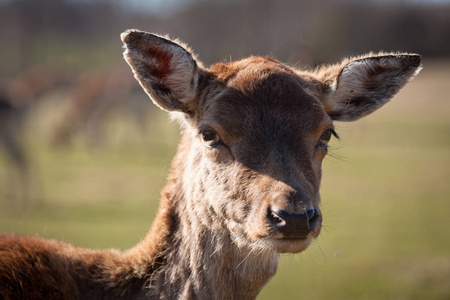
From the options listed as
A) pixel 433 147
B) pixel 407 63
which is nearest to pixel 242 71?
pixel 407 63

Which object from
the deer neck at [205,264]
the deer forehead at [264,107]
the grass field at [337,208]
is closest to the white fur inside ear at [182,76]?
the deer forehead at [264,107]

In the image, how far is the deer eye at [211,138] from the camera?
501cm

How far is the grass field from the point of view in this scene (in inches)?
470

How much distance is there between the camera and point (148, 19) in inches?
2992

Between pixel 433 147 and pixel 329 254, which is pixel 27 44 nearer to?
pixel 433 147

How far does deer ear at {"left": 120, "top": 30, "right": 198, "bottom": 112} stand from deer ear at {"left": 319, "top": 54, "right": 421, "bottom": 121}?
1.26 m

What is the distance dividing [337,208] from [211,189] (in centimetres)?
1464

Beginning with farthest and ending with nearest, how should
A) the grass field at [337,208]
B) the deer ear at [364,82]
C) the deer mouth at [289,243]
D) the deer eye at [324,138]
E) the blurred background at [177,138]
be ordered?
1. the blurred background at [177,138]
2. the grass field at [337,208]
3. the deer ear at [364,82]
4. the deer eye at [324,138]
5. the deer mouth at [289,243]

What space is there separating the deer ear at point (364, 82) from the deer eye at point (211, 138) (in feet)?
3.73

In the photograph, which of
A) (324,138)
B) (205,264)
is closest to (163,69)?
(324,138)

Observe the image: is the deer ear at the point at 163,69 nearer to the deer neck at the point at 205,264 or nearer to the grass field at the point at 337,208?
the deer neck at the point at 205,264

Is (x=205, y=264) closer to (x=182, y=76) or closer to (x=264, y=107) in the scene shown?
(x=264, y=107)

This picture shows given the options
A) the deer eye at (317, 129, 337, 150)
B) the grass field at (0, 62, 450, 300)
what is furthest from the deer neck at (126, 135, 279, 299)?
the deer eye at (317, 129, 337, 150)

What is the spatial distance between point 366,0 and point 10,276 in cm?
7408
